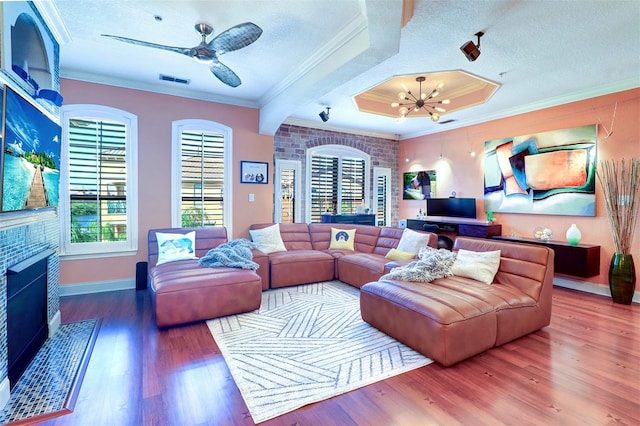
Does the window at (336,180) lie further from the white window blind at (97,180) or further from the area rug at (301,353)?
the white window blind at (97,180)

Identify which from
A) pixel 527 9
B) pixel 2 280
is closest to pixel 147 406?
pixel 2 280

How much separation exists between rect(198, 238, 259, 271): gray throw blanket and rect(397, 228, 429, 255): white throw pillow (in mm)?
2105

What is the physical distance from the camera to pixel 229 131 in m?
4.98

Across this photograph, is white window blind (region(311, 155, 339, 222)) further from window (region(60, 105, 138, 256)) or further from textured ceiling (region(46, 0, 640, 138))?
window (region(60, 105, 138, 256))

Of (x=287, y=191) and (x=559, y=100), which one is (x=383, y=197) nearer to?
(x=287, y=191)

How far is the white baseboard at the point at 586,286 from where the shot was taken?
4.16m

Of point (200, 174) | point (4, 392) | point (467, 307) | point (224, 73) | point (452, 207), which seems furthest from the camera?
point (452, 207)

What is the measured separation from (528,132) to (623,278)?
253cm

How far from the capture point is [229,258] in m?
3.77

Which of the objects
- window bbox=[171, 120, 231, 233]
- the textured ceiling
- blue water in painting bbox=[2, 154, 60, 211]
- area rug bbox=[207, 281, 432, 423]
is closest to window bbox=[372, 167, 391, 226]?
the textured ceiling

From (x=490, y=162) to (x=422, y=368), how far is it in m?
4.57

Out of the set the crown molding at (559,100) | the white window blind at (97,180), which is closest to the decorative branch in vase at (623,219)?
the crown molding at (559,100)

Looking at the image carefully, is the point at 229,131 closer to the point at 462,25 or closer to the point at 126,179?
the point at 126,179

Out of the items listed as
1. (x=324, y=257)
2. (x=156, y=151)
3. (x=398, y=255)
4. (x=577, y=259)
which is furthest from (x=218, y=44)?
(x=577, y=259)
